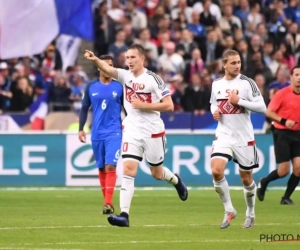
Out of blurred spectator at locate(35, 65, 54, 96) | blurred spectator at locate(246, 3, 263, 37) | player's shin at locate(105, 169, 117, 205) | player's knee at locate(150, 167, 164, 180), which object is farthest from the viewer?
blurred spectator at locate(246, 3, 263, 37)

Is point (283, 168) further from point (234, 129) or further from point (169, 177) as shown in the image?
point (234, 129)

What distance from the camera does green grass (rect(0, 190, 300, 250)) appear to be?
41.8 ft

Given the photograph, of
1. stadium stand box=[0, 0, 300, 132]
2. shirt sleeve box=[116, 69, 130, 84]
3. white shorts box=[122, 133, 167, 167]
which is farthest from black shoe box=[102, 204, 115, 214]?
stadium stand box=[0, 0, 300, 132]

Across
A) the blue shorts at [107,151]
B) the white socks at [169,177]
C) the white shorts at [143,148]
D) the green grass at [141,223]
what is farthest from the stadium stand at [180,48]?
the white shorts at [143,148]

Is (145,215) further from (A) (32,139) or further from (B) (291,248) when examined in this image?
(A) (32,139)

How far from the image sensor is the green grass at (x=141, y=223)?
1275cm

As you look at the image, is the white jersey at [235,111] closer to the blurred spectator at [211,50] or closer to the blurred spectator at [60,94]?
the blurred spectator at [60,94]

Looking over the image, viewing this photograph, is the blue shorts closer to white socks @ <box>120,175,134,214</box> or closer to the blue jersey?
the blue jersey

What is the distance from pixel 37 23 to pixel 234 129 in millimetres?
10557

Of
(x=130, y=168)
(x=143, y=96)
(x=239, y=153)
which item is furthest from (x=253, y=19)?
(x=130, y=168)

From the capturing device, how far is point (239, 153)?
1483cm

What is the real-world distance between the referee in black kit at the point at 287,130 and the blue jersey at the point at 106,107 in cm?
258

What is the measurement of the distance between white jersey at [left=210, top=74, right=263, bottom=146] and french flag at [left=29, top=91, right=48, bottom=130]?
12.0 m

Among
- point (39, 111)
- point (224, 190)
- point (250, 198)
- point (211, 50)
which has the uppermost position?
point (224, 190)
